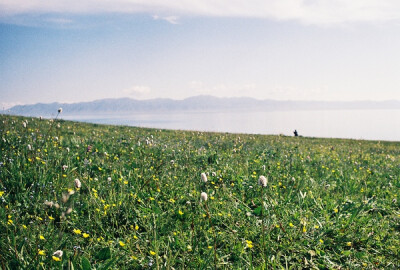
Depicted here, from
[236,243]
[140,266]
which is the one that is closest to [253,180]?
[236,243]

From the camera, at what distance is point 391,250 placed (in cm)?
372

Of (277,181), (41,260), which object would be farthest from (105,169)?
(277,181)

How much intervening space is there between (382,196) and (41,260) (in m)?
6.67

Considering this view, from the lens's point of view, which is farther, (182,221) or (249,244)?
(182,221)

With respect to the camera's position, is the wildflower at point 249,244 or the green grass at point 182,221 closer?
the green grass at point 182,221

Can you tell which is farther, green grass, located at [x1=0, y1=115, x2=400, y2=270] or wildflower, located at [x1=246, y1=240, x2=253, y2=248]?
wildflower, located at [x1=246, y1=240, x2=253, y2=248]

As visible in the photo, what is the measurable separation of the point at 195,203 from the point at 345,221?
2479 millimetres

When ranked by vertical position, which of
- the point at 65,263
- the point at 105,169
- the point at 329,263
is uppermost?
the point at 105,169

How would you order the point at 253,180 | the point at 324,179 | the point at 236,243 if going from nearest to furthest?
1. the point at 236,243
2. the point at 253,180
3. the point at 324,179

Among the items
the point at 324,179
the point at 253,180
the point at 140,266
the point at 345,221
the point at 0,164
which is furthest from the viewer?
the point at 324,179

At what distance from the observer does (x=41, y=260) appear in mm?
2732

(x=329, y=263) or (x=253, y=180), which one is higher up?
(x=253, y=180)

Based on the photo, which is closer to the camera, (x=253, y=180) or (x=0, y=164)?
(x=0, y=164)

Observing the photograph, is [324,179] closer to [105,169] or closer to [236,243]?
[236,243]
